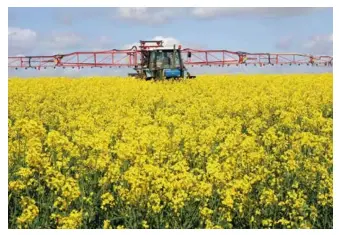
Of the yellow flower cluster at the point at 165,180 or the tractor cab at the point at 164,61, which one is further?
the tractor cab at the point at 164,61

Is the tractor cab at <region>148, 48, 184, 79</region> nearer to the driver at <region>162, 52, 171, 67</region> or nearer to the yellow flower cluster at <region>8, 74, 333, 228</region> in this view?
the driver at <region>162, 52, 171, 67</region>

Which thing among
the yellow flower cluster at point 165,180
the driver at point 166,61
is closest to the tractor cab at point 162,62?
the driver at point 166,61

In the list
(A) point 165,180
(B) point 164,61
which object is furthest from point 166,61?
(A) point 165,180

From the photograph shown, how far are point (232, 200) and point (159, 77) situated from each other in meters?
12.1

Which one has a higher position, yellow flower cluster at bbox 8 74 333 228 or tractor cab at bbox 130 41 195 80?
tractor cab at bbox 130 41 195 80

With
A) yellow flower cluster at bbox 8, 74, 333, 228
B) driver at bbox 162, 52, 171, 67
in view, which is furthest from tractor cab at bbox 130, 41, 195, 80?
yellow flower cluster at bbox 8, 74, 333, 228

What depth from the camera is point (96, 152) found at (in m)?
5.12

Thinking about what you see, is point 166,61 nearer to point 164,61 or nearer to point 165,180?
point 164,61

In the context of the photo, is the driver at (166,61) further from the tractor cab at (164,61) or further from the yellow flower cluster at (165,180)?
the yellow flower cluster at (165,180)

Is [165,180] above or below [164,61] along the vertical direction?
below

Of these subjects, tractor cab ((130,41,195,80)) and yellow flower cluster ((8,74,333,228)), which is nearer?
yellow flower cluster ((8,74,333,228))

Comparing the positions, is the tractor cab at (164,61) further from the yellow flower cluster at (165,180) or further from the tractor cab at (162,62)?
the yellow flower cluster at (165,180)

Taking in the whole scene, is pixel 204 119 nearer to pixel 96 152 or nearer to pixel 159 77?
pixel 96 152

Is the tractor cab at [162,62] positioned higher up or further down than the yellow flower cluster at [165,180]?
Answer: higher up
